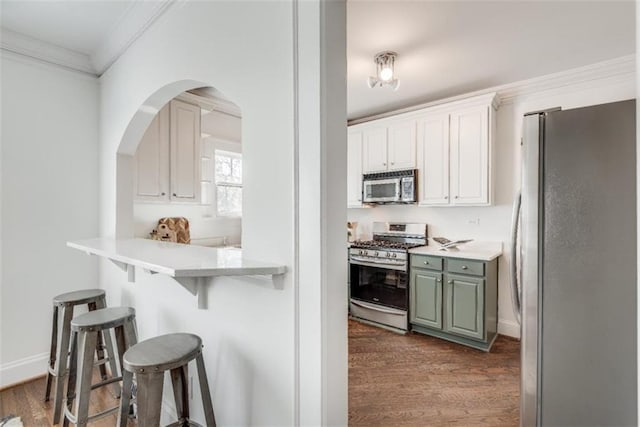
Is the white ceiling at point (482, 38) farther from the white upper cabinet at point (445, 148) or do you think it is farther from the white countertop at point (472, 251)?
the white countertop at point (472, 251)

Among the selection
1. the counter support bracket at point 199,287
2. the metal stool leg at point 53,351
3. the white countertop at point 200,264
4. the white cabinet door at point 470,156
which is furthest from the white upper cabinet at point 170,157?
the white cabinet door at point 470,156

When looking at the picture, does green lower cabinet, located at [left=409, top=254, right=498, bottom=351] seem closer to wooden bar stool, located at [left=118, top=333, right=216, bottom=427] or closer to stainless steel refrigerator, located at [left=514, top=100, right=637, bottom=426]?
stainless steel refrigerator, located at [left=514, top=100, right=637, bottom=426]

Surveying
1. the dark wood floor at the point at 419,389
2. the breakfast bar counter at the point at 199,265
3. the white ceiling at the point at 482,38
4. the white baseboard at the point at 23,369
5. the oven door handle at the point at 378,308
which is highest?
the white ceiling at the point at 482,38

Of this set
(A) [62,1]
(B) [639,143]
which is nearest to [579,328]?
(B) [639,143]

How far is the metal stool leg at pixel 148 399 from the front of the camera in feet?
4.17

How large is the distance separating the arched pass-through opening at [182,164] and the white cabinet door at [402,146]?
1.85m

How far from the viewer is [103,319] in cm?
178

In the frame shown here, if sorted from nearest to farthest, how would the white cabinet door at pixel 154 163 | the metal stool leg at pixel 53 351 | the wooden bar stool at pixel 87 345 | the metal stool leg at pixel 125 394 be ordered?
the metal stool leg at pixel 125 394 → the wooden bar stool at pixel 87 345 → the metal stool leg at pixel 53 351 → the white cabinet door at pixel 154 163

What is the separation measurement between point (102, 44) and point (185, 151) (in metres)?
0.97

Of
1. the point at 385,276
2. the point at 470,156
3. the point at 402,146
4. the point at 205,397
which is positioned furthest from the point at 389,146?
the point at 205,397

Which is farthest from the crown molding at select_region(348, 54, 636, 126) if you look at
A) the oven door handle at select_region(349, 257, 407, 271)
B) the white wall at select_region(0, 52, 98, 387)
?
the white wall at select_region(0, 52, 98, 387)

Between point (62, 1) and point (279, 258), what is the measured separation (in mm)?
2109

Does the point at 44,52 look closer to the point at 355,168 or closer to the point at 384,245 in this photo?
the point at 355,168

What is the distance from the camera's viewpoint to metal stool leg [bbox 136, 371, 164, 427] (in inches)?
50.1
